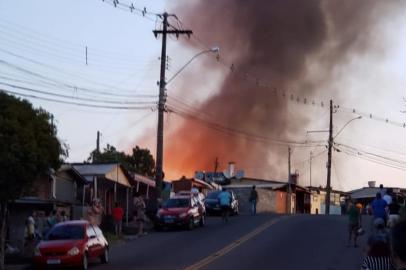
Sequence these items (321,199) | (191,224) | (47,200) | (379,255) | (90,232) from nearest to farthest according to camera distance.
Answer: (379,255), (90,232), (47,200), (191,224), (321,199)

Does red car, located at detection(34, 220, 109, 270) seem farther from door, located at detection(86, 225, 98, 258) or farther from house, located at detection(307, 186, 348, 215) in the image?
house, located at detection(307, 186, 348, 215)

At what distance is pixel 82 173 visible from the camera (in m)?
41.0

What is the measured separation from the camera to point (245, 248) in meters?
25.6

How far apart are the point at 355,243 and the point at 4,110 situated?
513 inches

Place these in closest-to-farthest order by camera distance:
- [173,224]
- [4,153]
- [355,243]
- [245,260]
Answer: [4,153] → [245,260] → [355,243] → [173,224]

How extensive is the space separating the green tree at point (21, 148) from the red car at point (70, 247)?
1.17 m

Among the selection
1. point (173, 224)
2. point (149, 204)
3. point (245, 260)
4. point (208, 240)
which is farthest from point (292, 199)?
point (245, 260)

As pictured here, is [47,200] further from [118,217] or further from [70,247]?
[70,247]

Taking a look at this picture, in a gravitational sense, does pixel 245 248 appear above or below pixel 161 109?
below

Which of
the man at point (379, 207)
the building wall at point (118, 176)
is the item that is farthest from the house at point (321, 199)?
the man at point (379, 207)

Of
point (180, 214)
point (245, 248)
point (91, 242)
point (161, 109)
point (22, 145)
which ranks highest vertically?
point (161, 109)

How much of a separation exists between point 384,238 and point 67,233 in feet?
41.0

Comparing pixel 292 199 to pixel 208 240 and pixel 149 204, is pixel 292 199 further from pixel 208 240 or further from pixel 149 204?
pixel 208 240

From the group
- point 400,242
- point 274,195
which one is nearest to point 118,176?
point 274,195
